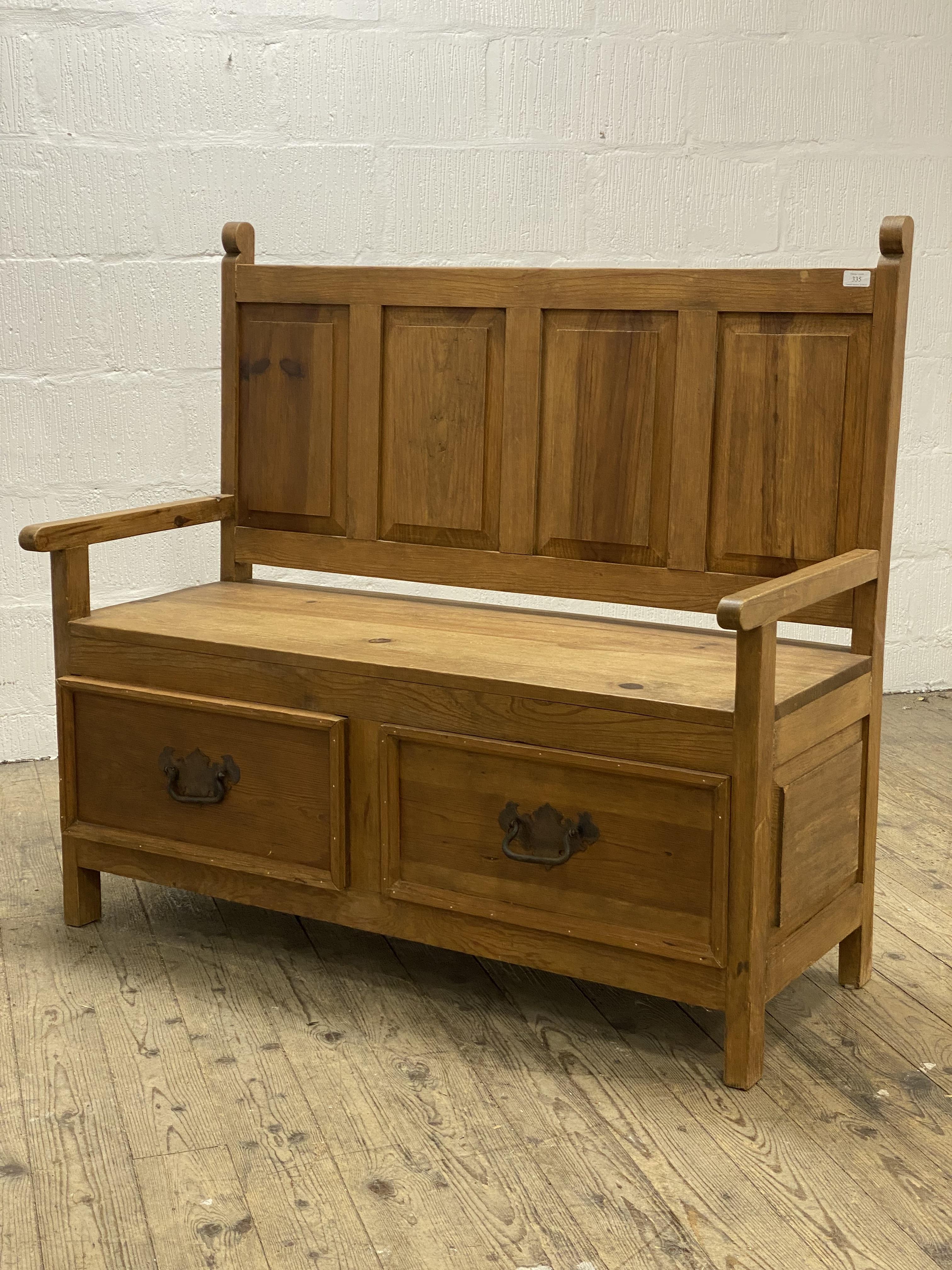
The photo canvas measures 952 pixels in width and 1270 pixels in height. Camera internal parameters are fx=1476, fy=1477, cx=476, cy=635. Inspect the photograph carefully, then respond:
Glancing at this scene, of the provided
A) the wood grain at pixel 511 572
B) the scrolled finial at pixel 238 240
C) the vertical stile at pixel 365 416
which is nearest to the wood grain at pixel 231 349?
the scrolled finial at pixel 238 240

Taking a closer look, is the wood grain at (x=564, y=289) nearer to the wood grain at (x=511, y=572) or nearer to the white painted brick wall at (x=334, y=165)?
the wood grain at (x=511, y=572)

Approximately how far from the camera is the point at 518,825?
2.09m

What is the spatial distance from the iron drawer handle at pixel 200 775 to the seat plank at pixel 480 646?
18cm

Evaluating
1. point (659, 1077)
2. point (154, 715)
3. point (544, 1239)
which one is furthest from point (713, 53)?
point (544, 1239)

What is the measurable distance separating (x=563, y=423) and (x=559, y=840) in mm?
752

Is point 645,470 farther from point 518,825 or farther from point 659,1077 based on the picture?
point 659,1077

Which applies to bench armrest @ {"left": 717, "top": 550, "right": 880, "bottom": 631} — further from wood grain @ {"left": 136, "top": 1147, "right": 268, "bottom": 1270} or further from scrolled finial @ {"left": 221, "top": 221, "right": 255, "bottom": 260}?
scrolled finial @ {"left": 221, "top": 221, "right": 255, "bottom": 260}

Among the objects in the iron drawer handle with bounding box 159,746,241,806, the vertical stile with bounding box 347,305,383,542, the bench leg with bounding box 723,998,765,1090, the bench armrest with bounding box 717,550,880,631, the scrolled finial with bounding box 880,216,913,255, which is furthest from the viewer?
the vertical stile with bounding box 347,305,383,542

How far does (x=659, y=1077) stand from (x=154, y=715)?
980 mm

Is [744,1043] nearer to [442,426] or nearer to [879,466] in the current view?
[879,466]

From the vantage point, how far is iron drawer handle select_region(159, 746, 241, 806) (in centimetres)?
234

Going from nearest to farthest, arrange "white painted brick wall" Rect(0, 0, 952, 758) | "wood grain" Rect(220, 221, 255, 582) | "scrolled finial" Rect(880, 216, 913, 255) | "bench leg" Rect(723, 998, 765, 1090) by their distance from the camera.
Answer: "bench leg" Rect(723, 998, 765, 1090) < "scrolled finial" Rect(880, 216, 913, 255) < "wood grain" Rect(220, 221, 255, 582) < "white painted brick wall" Rect(0, 0, 952, 758)

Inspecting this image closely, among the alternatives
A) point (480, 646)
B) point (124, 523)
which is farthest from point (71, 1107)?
point (124, 523)

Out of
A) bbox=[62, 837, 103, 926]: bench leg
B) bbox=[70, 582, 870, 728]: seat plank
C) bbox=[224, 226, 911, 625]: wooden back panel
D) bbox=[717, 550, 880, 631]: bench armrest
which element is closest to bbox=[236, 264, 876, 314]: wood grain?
bbox=[224, 226, 911, 625]: wooden back panel
